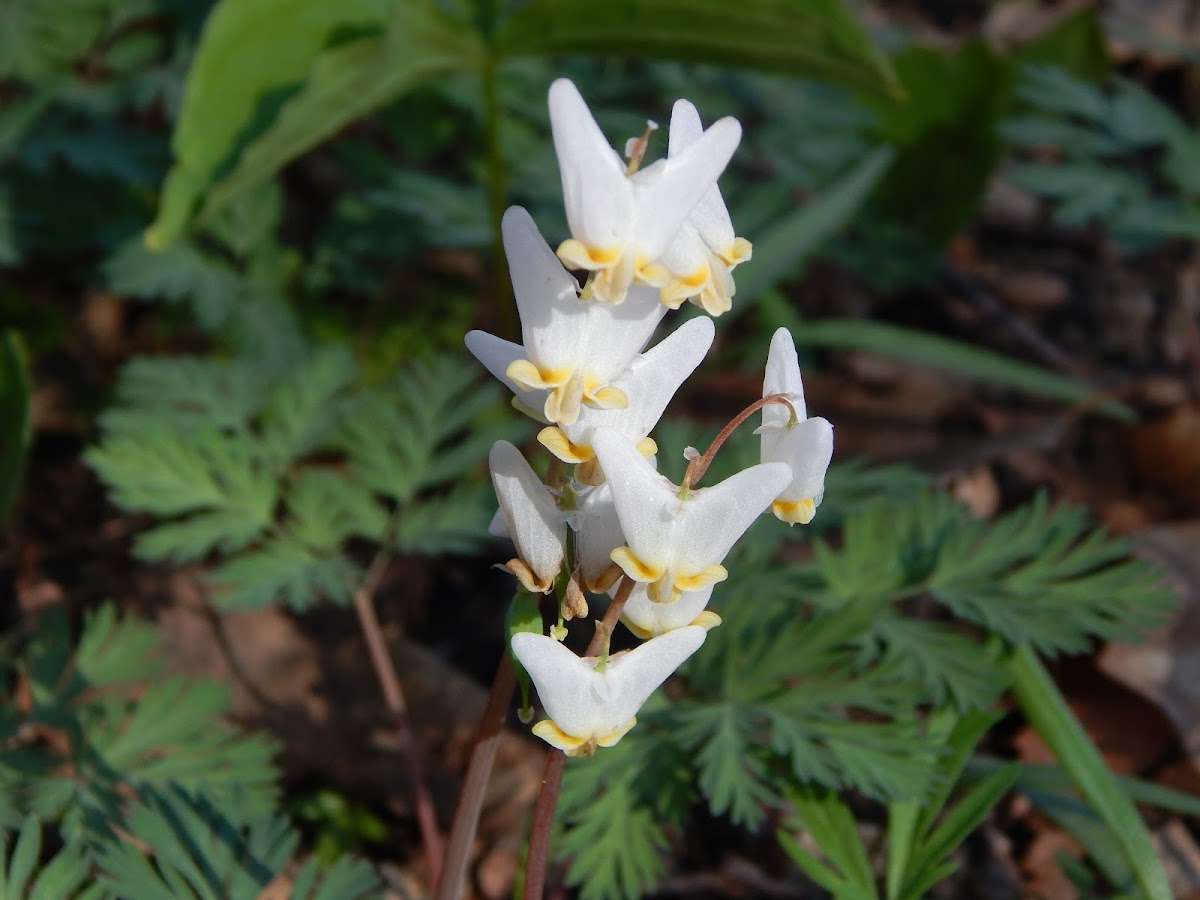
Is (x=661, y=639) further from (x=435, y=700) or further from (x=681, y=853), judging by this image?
(x=435, y=700)

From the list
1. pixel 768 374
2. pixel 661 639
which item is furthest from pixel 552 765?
pixel 768 374

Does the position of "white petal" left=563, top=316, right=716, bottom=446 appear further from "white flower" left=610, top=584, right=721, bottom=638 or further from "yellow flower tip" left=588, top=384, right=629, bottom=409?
"white flower" left=610, top=584, right=721, bottom=638

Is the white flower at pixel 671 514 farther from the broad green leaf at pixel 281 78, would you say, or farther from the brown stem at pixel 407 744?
the broad green leaf at pixel 281 78

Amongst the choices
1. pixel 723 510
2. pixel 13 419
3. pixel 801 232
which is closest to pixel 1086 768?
pixel 723 510

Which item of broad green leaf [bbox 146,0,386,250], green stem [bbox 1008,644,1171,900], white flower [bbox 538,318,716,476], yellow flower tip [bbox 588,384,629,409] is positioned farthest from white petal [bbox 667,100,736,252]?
broad green leaf [bbox 146,0,386,250]

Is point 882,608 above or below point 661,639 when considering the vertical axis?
below

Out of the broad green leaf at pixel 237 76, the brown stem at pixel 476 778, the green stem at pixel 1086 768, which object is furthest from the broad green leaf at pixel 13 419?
the green stem at pixel 1086 768
